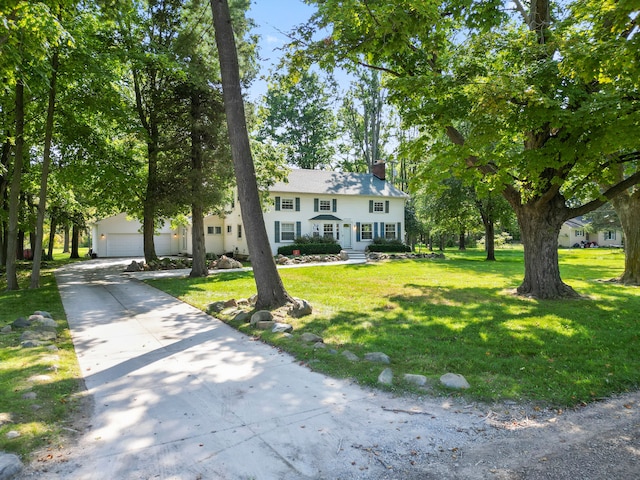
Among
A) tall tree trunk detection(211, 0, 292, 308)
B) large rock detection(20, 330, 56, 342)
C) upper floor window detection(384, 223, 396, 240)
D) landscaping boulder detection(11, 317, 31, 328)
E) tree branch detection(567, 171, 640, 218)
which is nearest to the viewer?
large rock detection(20, 330, 56, 342)

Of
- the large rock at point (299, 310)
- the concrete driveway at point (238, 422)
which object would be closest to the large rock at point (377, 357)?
the concrete driveway at point (238, 422)

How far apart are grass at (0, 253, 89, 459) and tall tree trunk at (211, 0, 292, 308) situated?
3475 mm

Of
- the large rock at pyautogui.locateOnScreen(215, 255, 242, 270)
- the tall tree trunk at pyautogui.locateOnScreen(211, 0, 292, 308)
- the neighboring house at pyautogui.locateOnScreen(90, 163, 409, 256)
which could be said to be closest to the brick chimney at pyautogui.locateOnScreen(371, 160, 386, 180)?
the neighboring house at pyautogui.locateOnScreen(90, 163, 409, 256)

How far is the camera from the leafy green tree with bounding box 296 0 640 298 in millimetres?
6594

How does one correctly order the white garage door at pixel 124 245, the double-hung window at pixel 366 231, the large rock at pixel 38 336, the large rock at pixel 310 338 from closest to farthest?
the large rock at pixel 310 338, the large rock at pixel 38 336, the double-hung window at pixel 366 231, the white garage door at pixel 124 245

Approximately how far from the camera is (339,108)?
135 ft

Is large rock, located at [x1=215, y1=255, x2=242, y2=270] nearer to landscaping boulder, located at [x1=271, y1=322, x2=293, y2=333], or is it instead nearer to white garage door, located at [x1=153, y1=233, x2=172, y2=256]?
landscaping boulder, located at [x1=271, y1=322, x2=293, y2=333]

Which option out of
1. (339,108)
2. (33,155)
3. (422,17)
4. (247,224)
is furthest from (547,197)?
(339,108)

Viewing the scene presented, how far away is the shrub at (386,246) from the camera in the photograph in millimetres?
27469

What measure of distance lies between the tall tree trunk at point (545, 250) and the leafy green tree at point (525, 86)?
2 cm

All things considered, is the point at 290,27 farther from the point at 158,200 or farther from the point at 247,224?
the point at 158,200

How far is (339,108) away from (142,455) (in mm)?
41299

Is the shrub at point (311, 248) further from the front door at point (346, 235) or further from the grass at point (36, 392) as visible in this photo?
the grass at point (36, 392)

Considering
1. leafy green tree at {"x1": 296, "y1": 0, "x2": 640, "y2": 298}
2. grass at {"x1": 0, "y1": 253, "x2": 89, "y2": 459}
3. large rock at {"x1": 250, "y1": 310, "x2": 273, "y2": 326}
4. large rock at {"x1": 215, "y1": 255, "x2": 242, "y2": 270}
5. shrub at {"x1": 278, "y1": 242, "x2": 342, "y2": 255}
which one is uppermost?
leafy green tree at {"x1": 296, "y1": 0, "x2": 640, "y2": 298}
